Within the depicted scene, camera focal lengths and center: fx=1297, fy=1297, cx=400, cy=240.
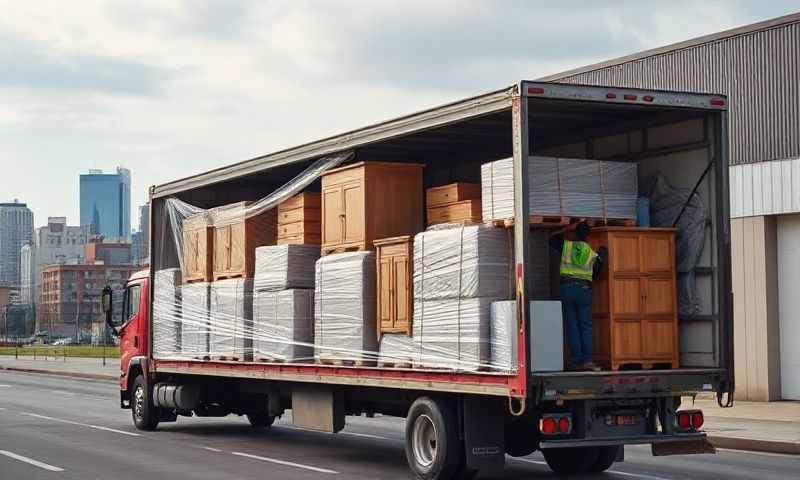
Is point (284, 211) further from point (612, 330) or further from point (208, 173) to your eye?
point (612, 330)

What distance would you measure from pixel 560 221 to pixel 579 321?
0.99m

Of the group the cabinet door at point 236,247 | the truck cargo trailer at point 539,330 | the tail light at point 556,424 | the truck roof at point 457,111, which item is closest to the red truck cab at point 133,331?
the cabinet door at point 236,247

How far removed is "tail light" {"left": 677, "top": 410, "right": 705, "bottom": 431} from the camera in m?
12.7

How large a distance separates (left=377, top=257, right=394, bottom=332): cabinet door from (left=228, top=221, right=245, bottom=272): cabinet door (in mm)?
3770

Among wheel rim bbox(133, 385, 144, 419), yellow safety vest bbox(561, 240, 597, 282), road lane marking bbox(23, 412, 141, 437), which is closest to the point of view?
yellow safety vest bbox(561, 240, 597, 282)

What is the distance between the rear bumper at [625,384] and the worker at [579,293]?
1.40 ft

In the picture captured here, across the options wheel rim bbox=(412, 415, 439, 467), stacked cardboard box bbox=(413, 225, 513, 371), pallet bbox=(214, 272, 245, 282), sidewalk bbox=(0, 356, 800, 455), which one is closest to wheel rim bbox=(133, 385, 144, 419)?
pallet bbox=(214, 272, 245, 282)

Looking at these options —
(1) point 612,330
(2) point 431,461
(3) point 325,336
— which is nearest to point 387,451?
(3) point 325,336

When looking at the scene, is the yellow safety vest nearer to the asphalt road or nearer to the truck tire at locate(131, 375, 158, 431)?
the asphalt road

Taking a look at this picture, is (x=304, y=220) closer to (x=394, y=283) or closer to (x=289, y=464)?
(x=394, y=283)

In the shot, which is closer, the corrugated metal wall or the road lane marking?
the road lane marking

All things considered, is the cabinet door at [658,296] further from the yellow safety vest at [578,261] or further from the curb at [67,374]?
the curb at [67,374]

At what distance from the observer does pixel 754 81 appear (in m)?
26.1

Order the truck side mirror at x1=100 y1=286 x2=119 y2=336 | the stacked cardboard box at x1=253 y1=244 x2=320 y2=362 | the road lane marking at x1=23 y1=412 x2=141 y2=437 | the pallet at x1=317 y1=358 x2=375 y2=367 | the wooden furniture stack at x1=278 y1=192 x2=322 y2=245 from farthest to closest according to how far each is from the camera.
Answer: the truck side mirror at x1=100 y1=286 x2=119 y2=336
the road lane marking at x1=23 y1=412 x2=141 y2=437
the wooden furniture stack at x1=278 y1=192 x2=322 y2=245
the stacked cardboard box at x1=253 y1=244 x2=320 y2=362
the pallet at x1=317 y1=358 x2=375 y2=367
